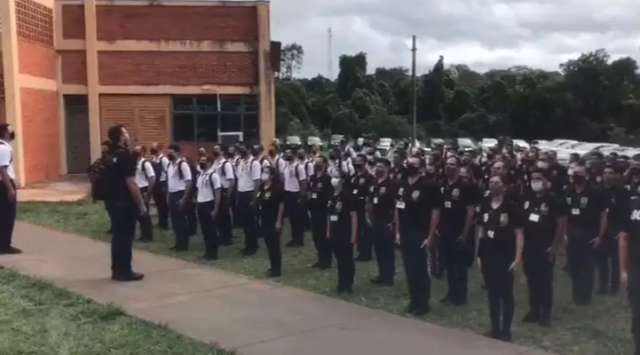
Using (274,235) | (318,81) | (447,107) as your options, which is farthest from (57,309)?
A: (318,81)

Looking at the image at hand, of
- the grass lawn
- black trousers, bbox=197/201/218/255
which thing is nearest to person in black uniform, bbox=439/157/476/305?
the grass lawn

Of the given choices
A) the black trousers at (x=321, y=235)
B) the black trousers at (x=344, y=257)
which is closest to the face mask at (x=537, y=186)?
the black trousers at (x=344, y=257)

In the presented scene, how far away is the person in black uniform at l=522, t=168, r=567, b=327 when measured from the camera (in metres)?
8.33

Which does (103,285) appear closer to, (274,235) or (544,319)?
(274,235)

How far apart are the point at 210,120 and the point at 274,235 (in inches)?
708

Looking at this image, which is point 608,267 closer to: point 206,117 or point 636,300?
point 636,300

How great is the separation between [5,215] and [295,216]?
16.6 feet

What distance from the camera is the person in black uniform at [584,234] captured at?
9.26 m

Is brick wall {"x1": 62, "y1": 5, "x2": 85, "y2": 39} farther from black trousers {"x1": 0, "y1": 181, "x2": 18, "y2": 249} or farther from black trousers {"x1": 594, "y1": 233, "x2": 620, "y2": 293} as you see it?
black trousers {"x1": 594, "y1": 233, "x2": 620, "y2": 293}

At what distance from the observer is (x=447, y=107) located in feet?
210

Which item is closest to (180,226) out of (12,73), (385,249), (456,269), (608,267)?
(385,249)

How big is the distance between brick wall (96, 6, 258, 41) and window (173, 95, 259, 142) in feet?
7.48

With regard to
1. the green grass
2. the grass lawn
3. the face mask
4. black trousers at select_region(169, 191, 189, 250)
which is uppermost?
the face mask

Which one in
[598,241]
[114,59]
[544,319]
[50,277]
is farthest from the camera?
[114,59]
